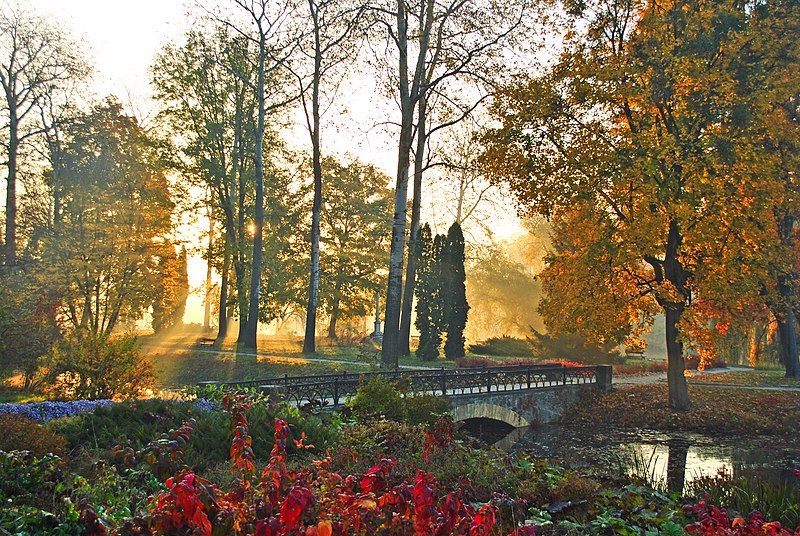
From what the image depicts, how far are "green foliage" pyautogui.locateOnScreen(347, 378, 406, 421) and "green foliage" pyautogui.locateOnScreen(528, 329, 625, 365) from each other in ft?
71.5

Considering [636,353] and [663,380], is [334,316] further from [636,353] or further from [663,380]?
[663,380]

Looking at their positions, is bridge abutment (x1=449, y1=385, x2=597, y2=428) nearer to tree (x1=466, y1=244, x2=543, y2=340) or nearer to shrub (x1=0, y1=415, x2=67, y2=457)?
shrub (x1=0, y1=415, x2=67, y2=457)

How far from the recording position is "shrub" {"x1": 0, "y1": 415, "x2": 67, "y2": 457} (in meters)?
7.33

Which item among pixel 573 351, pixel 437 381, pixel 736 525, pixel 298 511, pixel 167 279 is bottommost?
pixel 437 381

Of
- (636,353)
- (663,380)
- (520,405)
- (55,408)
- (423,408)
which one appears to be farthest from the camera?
(636,353)

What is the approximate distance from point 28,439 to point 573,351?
29345mm

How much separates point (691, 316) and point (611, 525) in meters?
12.8

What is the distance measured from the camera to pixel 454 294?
104 ft

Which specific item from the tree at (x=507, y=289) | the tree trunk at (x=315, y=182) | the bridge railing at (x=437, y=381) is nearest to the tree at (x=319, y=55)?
the tree trunk at (x=315, y=182)

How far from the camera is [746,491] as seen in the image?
8.35m

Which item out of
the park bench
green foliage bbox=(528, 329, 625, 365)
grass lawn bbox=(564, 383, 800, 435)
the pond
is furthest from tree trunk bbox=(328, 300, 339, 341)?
the pond

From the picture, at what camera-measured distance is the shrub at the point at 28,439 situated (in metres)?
7.33

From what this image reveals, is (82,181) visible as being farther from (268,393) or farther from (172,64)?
(268,393)

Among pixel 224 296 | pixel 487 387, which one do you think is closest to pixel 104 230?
pixel 487 387
